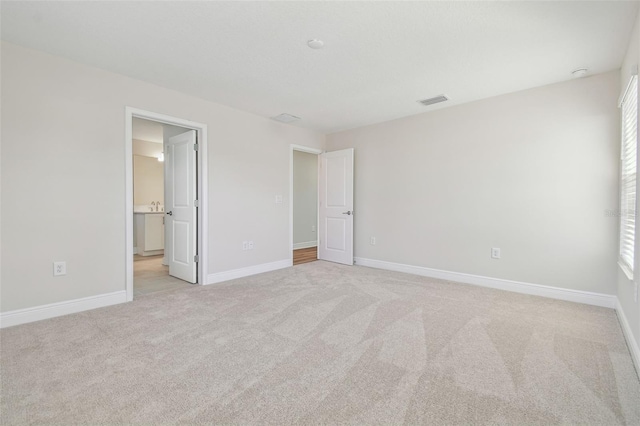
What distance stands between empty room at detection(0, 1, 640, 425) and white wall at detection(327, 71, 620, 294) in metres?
0.02

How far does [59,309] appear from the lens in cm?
284

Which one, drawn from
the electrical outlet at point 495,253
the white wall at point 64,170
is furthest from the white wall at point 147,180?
the electrical outlet at point 495,253

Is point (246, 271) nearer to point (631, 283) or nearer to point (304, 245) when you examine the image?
point (304, 245)

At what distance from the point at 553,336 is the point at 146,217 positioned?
6708mm

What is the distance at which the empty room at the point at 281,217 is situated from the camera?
1763 millimetres

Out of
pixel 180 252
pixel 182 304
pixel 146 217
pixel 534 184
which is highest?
pixel 534 184

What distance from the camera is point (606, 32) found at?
2359 mm

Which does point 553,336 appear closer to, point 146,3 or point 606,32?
point 606,32

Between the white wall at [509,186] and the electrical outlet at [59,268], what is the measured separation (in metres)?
4.08

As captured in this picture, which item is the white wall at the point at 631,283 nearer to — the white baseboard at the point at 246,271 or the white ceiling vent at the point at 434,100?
the white ceiling vent at the point at 434,100

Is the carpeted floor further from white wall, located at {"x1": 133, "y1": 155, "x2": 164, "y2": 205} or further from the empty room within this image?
white wall, located at {"x1": 133, "y1": 155, "x2": 164, "y2": 205}

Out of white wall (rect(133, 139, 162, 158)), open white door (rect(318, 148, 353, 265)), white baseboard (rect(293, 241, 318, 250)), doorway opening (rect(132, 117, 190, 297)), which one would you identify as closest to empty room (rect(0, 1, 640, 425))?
doorway opening (rect(132, 117, 190, 297))

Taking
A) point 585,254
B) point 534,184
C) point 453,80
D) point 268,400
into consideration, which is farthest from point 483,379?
point 453,80

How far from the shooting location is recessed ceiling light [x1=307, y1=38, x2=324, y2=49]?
2.49m
